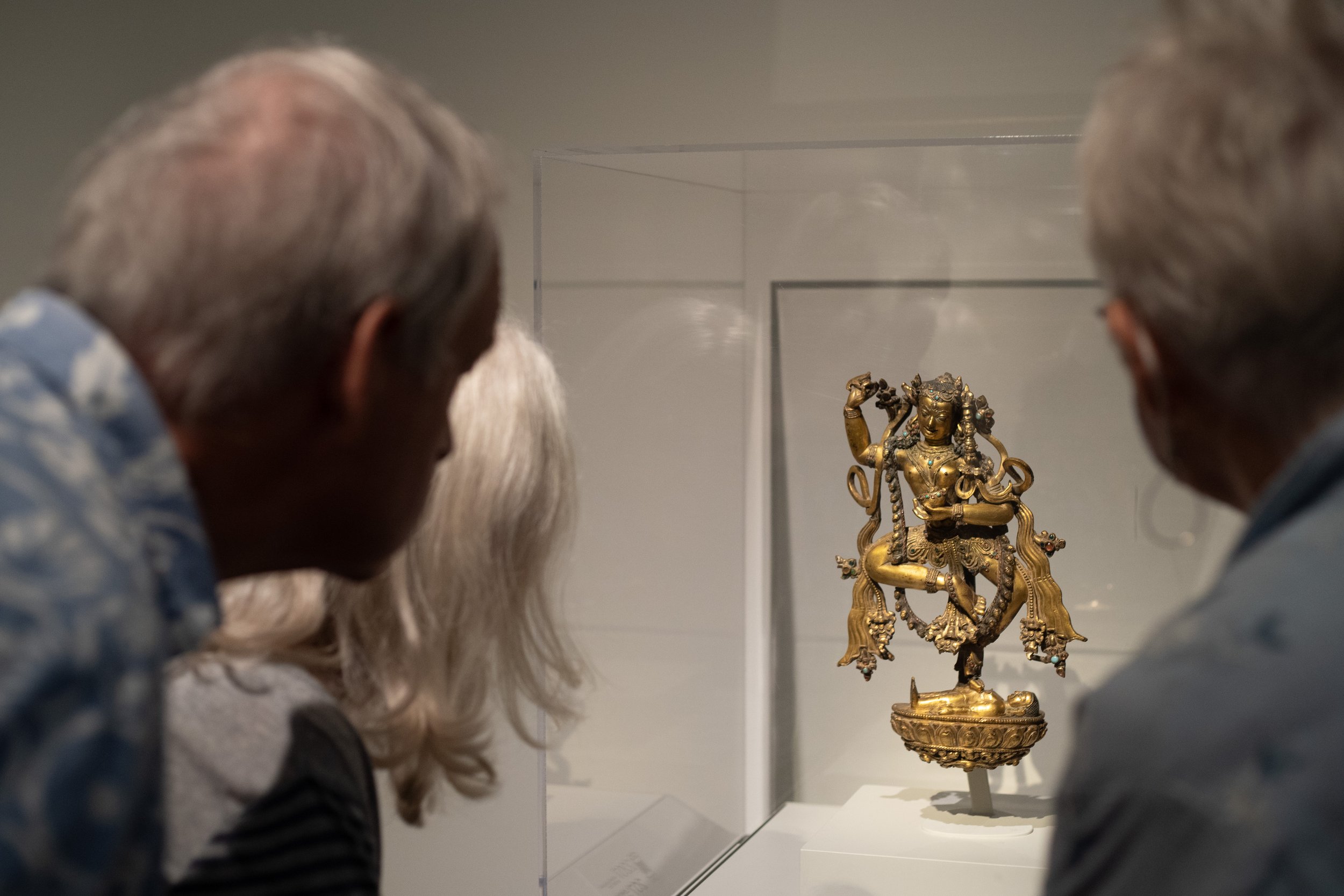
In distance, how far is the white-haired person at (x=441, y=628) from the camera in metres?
0.76

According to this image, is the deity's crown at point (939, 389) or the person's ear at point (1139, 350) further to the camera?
the deity's crown at point (939, 389)

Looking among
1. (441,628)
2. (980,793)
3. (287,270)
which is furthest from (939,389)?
(287,270)

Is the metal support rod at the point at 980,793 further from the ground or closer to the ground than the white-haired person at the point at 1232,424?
closer to the ground

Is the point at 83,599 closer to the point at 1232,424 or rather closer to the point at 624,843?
the point at 1232,424

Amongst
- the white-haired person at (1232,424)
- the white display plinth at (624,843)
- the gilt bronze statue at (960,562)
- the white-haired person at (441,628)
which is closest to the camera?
the white-haired person at (1232,424)

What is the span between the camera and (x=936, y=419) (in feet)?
6.19

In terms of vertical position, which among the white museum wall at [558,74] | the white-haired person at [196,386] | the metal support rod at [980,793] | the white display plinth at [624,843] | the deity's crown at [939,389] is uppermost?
the white museum wall at [558,74]

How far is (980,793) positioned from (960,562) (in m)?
0.32

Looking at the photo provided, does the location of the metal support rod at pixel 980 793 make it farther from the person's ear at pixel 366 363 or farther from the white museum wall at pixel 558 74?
the person's ear at pixel 366 363

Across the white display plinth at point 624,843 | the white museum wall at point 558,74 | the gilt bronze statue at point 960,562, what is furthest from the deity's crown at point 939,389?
the white display plinth at point 624,843

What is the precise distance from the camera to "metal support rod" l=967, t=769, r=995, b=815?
1939mm

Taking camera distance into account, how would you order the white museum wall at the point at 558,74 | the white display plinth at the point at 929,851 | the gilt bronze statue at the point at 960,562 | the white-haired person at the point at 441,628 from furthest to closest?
the white museum wall at the point at 558,74
the gilt bronze statue at the point at 960,562
the white display plinth at the point at 929,851
the white-haired person at the point at 441,628

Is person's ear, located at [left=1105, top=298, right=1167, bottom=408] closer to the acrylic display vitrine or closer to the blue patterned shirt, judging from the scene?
the blue patterned shirt

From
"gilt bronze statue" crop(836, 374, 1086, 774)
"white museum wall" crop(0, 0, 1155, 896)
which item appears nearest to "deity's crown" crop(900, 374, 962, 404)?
"gilt bronze statue" crop(836, 374, 1086, 774)
